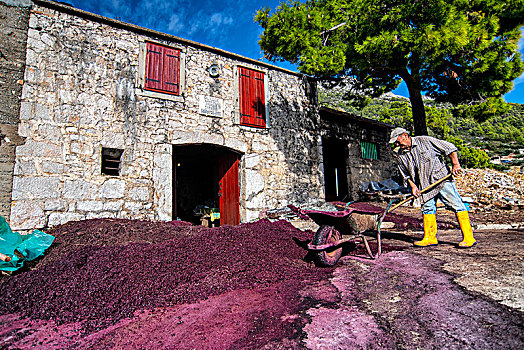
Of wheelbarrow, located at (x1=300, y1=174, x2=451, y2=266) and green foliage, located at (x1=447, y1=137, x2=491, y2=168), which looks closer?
wheelbarrow, located at (x1=300, y1=174, x2=451, y2=266)

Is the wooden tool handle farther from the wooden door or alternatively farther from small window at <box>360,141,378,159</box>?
small window at <box>360,141,378,159</box>

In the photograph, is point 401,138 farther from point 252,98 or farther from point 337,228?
point 252,98

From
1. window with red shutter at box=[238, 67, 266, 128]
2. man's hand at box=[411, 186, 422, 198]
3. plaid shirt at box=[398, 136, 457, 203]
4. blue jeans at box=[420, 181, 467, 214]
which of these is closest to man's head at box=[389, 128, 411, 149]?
plaid shirt at box=[398, 136, 457, 203]

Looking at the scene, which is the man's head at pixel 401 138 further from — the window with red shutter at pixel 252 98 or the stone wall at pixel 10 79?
the stone wall at pixel 10 79

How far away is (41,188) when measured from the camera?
16.6 ft

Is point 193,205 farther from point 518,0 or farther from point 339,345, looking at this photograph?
point 518,0

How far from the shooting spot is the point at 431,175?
393 cm

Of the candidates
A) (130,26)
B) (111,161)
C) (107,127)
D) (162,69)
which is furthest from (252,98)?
(111,161)

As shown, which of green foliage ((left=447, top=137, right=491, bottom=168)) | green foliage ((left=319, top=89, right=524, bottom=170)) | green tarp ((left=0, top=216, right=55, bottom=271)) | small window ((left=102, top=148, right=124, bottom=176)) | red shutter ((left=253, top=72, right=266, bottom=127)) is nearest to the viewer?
green tarp ((left=0, top=216, right=55, bottom=271))

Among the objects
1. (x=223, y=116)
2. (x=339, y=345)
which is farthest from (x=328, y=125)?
(x=339, y=345)

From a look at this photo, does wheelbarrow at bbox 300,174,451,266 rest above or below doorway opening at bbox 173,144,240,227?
below

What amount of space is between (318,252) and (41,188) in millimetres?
5254

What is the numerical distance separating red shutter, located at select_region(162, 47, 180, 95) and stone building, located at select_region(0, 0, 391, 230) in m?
0.03

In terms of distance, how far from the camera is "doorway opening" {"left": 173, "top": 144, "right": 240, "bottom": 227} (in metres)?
7.61
